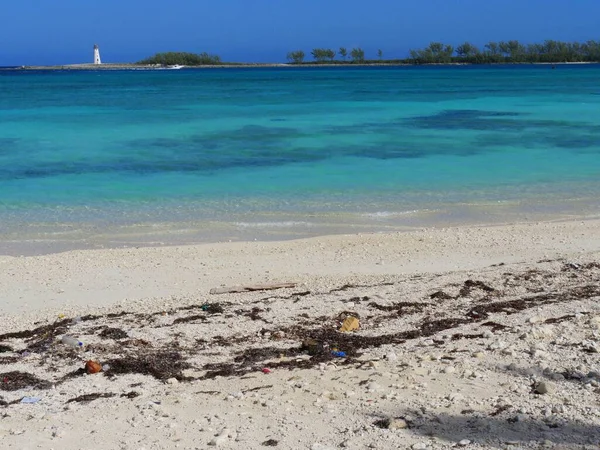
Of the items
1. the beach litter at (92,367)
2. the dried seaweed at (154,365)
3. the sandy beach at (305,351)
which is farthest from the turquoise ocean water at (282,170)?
the beach litter at (92,367)

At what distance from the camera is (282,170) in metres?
18.0

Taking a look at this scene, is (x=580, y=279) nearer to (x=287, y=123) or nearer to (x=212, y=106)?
(x=287, y=123)

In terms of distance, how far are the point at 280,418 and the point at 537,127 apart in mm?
25670

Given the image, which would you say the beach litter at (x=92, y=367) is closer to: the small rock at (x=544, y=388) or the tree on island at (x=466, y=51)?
the small rock at (x=544, y=388)

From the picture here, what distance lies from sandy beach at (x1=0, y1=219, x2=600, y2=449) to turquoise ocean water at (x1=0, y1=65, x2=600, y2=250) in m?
2.70

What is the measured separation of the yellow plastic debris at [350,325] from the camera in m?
6.49

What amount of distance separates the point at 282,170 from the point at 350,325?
38.5 ft

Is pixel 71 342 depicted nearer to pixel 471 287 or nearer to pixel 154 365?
pixel 154 365

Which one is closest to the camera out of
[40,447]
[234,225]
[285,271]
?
[40,447]

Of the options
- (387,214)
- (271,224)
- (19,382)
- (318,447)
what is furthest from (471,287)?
(387,214)

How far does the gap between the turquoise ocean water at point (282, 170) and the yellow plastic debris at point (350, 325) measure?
16.0ft

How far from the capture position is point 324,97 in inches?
1833

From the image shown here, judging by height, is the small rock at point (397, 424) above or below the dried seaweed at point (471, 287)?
above

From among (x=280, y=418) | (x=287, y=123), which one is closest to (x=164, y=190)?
(x=280, y=418)
